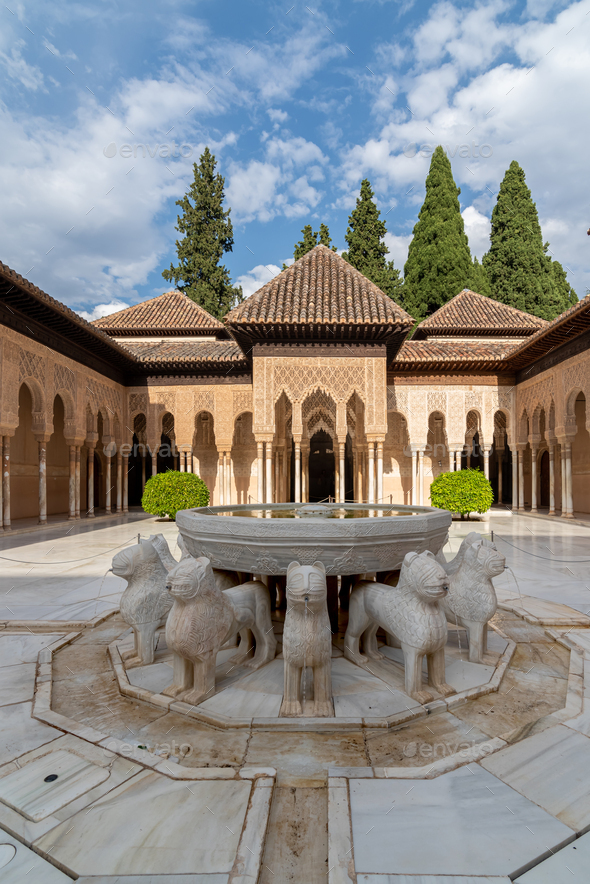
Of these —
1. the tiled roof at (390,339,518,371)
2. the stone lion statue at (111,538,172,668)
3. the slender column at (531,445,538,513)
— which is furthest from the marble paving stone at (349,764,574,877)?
the slender column at (531,445,538,513)

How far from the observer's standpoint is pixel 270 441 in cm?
1318

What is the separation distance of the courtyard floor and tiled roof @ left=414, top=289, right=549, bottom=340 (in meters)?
17.3

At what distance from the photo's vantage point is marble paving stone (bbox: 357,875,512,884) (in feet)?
4.95

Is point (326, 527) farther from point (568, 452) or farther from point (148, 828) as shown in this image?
point (568, 452)

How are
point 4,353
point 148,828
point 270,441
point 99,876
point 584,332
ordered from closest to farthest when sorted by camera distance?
point 99,876 → point 148,828 → point 4,353 → point 584,332 → point 270,441

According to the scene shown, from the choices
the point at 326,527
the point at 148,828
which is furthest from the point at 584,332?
the point at 148,828

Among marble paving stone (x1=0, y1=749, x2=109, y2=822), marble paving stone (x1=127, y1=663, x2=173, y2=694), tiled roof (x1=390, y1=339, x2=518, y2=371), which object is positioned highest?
tiled roof (x1=390, y1=339, x2=518, y2=371)

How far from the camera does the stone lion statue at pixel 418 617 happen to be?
2668mm

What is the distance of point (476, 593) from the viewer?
10.9 feet

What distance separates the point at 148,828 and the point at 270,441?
37.8 feet

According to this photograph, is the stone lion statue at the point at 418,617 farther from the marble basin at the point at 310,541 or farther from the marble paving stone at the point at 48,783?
the marble paving stone at the point at 48,783

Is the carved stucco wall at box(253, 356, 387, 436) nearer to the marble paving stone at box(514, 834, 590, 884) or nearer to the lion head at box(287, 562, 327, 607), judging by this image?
the lion head at box(287, 562, 327, 607)

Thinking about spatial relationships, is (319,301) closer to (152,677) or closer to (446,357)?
(446,357)

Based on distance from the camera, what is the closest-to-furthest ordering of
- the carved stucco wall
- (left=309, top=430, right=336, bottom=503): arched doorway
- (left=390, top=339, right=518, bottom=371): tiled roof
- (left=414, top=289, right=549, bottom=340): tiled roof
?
the carved stucco wall → (left=390, top=339, right=518, bottom=371): tiled roof → (left=414, top=289, right=549, bottom=340): tiled roof → (left=309, top=430, right=336, bottom=503): arched doorway
